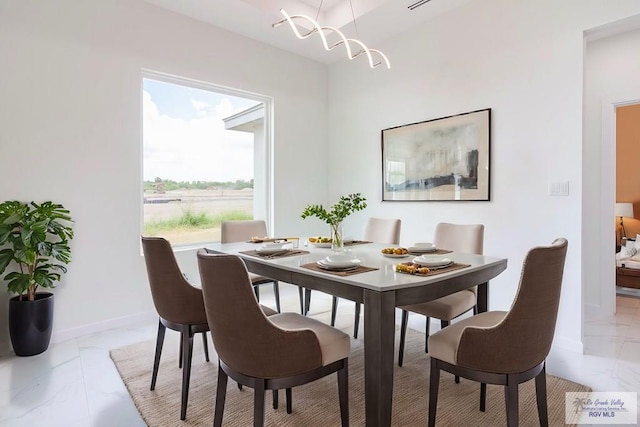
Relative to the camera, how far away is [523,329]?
4.76 feet

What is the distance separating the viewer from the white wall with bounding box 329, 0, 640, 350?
279cm

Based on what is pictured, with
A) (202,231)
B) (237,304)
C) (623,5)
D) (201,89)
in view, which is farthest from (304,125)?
(237,304)

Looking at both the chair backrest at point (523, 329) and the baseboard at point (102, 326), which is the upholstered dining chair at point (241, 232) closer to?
the baseboard at point (102, 326)

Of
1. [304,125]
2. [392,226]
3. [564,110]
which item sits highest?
[304,125]

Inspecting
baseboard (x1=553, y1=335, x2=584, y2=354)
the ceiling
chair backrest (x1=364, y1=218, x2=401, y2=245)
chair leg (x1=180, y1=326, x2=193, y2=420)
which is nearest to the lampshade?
baseboard (x1=553, y1=335, x2=584, y2=354)

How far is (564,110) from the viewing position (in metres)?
2.83

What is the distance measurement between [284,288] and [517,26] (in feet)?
12.0

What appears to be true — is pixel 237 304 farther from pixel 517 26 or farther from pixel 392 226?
pixel 517 26

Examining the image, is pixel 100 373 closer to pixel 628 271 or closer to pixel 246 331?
pixel 246 331

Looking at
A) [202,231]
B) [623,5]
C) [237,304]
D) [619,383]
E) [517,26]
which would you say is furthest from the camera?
[202,231]

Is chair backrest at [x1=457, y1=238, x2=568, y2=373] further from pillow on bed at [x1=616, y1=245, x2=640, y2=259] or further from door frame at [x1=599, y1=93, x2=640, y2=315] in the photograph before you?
pillow on bed at [x1=616, y1=245, x2=640, y2=259]

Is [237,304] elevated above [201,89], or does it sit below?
below

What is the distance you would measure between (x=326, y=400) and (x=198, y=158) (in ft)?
9.59

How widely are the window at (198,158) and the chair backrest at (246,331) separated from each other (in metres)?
2.50
